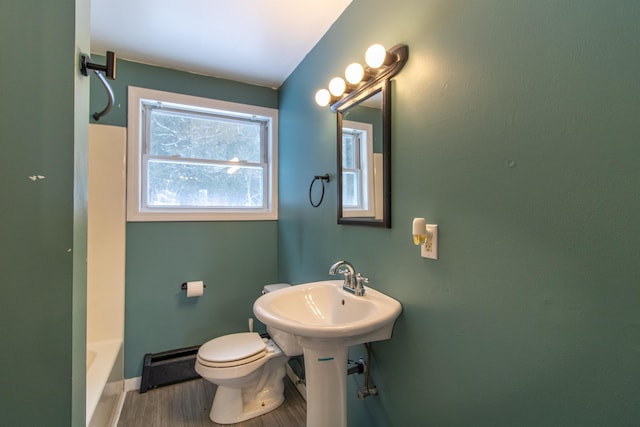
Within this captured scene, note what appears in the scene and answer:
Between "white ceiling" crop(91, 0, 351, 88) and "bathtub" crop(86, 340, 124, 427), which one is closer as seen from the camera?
"bathtub" crop(86, 340, 124, 427)

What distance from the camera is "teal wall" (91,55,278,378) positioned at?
6.88 ft

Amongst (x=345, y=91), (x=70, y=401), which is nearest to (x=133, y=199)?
(x=70, y=401)

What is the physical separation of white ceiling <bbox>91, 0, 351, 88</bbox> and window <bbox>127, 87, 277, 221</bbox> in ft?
0.94

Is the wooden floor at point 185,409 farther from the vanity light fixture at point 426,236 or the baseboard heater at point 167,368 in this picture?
the vanity light fixture at point 426,236

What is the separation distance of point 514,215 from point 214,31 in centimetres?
188

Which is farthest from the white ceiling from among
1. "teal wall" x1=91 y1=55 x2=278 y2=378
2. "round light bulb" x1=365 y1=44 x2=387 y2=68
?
"round light bulb" x1=365 y1=44 x2=387 y2=68

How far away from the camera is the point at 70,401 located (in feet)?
2.80

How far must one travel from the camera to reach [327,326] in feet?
3.26

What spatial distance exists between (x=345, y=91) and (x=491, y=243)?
3.30ft

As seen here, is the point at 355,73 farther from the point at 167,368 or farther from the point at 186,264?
the point at 167,368

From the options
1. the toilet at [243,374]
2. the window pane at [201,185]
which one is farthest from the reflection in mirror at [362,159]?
the window pane at [201,185]

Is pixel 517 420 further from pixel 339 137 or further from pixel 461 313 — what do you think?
pixel 339 137

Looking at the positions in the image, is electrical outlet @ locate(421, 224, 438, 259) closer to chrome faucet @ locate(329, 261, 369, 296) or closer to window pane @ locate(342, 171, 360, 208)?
chrome faucet @ locate(329, 261, 369, 296)

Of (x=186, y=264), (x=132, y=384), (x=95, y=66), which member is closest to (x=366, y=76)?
(x=95, y=66)
